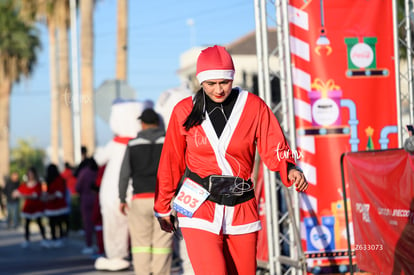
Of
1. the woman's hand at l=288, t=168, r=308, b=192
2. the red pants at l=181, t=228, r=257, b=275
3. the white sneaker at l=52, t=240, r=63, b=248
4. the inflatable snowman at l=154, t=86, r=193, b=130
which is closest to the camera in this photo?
the woman's hand at l=288, t=168, r=308, b=192

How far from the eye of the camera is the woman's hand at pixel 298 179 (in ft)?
16.1

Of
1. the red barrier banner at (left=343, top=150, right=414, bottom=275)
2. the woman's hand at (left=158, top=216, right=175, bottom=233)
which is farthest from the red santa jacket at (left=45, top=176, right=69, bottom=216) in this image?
the woman's hand at (left=158, top=216, right=175, bottom=233)

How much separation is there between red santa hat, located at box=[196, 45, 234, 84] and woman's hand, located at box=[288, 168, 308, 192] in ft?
2.45

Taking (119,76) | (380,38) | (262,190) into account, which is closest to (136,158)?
(262,190)

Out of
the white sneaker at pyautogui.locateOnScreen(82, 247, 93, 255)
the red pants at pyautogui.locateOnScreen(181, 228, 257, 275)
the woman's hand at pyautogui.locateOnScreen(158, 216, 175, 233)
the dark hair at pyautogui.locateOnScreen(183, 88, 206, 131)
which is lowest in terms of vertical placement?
the white sneaker at pyautogui.locateOnScreen(82, 247, 93, 255)

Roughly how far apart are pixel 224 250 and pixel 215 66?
1.13 metres

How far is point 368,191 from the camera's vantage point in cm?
670

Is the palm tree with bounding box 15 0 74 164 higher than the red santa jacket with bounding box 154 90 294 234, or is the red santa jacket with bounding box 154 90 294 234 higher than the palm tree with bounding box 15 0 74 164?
the palm tree with bounding box 15 0 74 164

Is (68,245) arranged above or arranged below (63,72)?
below

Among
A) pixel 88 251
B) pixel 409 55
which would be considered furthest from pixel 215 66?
pixel 88 251

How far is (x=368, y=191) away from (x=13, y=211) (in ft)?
68.8

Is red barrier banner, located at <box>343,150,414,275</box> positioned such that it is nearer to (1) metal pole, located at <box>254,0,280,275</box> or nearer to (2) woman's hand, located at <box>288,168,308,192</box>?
(2) woman's hand, located at <box>288,168,308,192</box>

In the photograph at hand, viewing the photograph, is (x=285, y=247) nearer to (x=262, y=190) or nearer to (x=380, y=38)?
(x=262, y=190)

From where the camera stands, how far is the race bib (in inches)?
205
